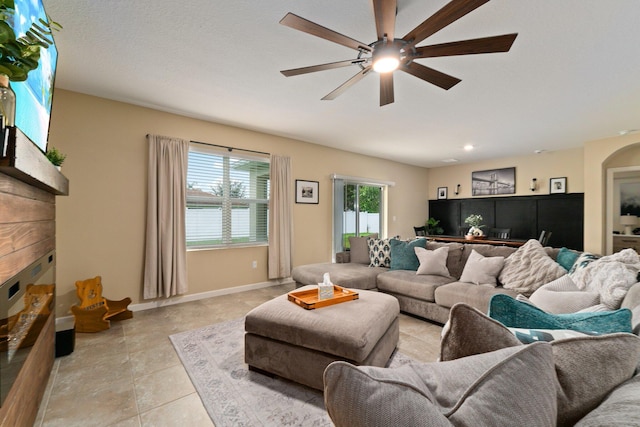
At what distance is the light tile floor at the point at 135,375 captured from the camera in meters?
1.74

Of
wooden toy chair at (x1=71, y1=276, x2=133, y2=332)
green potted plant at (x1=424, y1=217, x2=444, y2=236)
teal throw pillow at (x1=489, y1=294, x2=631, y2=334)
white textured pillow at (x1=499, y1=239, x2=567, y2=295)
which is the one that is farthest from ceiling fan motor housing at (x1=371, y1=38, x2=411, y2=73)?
green potted plant at (x1=424, y1=217, x2=444, y2=236)

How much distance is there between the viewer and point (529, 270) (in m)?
2.89

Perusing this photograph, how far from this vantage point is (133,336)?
2.83 meters

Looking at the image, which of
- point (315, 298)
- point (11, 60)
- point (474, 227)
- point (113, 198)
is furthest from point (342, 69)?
point (474, 227)

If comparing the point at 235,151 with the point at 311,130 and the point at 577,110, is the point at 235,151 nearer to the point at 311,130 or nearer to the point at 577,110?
the point at 311,130

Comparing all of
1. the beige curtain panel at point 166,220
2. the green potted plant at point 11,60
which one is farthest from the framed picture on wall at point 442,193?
the green potted plant at point 11,60

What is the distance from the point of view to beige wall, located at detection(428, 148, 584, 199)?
5.84 meters

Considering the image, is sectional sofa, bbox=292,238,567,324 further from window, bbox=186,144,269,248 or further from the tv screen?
the tv screen

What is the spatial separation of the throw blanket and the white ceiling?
5.64ft

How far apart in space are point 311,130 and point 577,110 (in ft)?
12.1

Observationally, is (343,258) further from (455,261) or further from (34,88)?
(34,88)

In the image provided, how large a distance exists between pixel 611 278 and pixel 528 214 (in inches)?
228

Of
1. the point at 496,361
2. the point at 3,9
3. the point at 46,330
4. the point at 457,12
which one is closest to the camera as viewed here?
the point at 496,361

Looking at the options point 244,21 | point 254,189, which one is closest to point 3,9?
point 244,21
